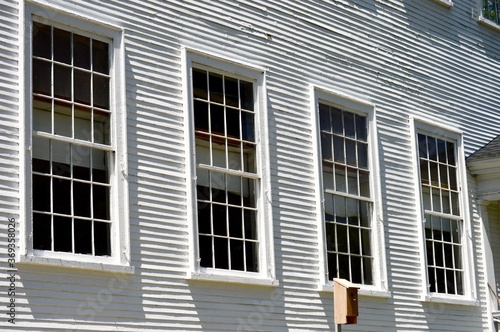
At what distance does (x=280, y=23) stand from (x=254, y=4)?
0.60 meters

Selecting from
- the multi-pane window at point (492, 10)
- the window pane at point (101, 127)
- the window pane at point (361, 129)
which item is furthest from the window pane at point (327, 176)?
the multi-pane window at point (492, 10)

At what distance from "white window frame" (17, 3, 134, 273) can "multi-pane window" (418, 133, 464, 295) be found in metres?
6.69

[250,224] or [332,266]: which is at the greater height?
[250,224]

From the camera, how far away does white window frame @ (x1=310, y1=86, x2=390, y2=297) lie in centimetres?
1417

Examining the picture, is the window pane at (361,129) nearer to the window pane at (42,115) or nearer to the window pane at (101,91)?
the window pane at (101,91)

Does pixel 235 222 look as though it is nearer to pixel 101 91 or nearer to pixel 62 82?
pixel 101 91

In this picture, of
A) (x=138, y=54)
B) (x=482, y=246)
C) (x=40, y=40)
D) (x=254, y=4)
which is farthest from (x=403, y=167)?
(x=40, y=40)

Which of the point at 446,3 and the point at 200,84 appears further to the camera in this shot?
the point at 446,3

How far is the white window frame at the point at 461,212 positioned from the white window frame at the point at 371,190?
1.18m

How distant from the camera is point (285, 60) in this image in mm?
14367

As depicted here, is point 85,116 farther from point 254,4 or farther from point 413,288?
point 413,288

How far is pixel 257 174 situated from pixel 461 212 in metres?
5.43

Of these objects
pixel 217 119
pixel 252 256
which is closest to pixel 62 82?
pixel 217 119

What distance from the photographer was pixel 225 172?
12922mm
